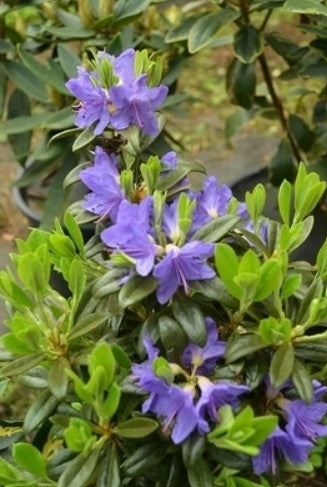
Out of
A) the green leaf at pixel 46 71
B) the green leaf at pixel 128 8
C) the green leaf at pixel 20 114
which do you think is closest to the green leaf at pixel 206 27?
the green leaf at pixel 128 8

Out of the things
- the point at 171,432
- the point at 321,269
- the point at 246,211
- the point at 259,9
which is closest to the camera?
the point at 171,432

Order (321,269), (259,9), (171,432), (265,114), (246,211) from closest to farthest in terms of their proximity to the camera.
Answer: (171,432) < (321,269) < (246,211) < (259,9) < (265,114)

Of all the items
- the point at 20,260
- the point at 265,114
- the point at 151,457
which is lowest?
the point at 265,114

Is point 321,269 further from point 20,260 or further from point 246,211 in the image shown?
point 20,260

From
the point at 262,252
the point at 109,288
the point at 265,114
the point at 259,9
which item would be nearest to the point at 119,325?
the point at 109,288

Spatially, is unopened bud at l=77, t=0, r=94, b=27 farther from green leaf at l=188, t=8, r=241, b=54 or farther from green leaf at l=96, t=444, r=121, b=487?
green leaf at l=96, t=444, r=121, b=487

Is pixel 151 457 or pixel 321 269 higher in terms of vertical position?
pixel 321 269
